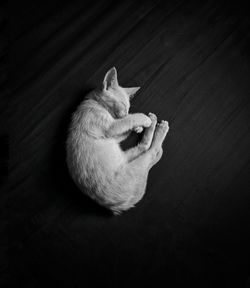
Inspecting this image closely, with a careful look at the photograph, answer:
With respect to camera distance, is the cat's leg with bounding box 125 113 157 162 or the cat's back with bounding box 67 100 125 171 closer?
the cat's back with bounding box 67 100 125 171

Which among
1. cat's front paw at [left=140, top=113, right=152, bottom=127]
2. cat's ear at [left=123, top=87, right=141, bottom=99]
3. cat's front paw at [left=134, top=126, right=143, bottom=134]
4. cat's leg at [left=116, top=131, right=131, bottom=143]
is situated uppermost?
cat's ear at [left=123, top=87, right=141, bottom=99]

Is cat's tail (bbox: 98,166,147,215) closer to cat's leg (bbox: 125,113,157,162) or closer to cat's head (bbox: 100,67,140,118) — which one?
cat's leg (bbox: 125,113,157,162)

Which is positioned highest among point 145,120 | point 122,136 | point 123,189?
point 145,120

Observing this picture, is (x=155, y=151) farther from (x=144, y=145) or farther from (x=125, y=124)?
(x=125, y=124)

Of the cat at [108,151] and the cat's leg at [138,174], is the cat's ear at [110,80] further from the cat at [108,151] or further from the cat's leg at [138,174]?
the cat's leg at [138,174]

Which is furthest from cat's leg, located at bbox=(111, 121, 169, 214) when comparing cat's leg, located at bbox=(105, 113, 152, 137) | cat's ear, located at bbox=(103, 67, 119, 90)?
cat's ear, located at bbox=(103, 67, 119, 90)

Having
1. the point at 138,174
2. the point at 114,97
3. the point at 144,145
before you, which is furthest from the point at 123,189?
the point at 114,97

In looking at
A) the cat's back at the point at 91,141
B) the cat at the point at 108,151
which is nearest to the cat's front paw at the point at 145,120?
the cat at the point at 108,151
